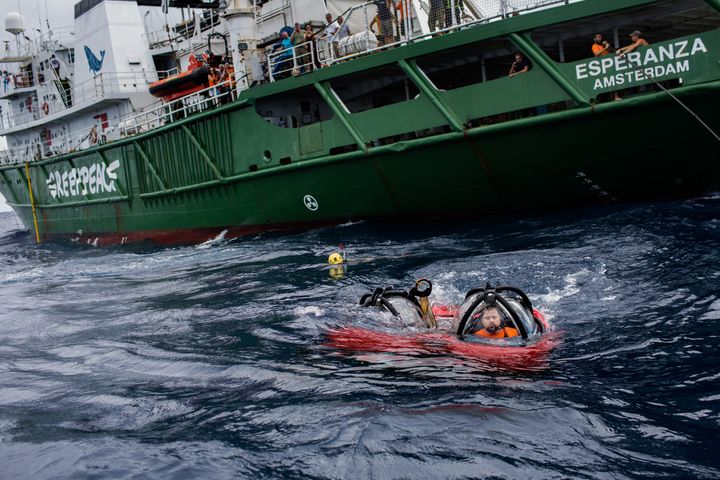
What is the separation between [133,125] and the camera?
20359mm

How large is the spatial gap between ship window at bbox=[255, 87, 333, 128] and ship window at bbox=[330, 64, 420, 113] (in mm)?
604

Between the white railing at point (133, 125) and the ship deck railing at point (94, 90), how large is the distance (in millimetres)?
859

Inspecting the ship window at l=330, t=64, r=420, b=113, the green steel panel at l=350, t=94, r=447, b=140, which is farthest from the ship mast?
the green steel panel at l=350, t=94, r=447, b=140

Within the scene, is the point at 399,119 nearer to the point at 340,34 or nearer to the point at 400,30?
the point at 400,30

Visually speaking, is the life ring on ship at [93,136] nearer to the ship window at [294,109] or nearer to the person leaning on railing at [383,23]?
the ship window at [294,109]

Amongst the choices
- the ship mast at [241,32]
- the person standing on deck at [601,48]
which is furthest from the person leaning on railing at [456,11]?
the ship mast at [241,32]

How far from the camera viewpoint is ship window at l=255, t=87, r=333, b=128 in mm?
16094

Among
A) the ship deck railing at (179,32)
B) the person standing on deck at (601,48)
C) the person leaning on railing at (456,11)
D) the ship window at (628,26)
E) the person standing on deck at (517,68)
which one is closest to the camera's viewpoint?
the person standing on deck at (601,48)

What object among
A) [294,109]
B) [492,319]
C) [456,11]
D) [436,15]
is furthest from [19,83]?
[492,319]

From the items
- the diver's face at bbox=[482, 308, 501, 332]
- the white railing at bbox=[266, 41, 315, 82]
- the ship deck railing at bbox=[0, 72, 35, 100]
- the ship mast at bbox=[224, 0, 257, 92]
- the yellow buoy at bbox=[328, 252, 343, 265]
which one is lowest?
the diver's face at bbox=[482, 308, 501, 332]

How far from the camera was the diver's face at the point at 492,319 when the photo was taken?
6.80m

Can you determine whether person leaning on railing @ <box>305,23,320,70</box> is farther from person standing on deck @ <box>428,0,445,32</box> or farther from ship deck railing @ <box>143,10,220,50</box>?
ship deck railing @ <box>143,10,220,50</box>

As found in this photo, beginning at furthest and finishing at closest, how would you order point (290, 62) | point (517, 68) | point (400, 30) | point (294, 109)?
point (294, 109), point (290, 62), point (400, 30), point (517, 68)

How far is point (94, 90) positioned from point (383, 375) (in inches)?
788
